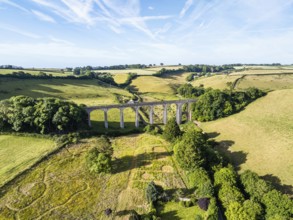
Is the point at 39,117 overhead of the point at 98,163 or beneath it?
overhead

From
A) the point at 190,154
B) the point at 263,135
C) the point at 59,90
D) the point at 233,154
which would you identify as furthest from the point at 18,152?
the point at 59,90

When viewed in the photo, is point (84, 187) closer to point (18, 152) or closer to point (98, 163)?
point (98, 163)

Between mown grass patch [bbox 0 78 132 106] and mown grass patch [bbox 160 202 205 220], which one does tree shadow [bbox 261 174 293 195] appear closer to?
mown grass patch [bbox 160 202 205 220]

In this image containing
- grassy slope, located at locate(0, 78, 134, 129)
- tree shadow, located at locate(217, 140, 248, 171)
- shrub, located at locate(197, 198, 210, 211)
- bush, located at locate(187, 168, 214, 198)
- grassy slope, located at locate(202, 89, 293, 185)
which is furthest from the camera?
grassy slope, located at locate(0, 78, 134, 129)

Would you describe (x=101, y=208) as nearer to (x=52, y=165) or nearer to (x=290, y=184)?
(x=52, y=165)

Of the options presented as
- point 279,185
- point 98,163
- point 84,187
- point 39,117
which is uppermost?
point 39,117

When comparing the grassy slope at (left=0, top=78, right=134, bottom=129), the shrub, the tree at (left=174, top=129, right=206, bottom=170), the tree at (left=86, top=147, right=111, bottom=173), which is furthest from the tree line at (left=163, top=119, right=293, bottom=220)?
the grassy slope at (left=0, top=78, right=134, bottom=129)
